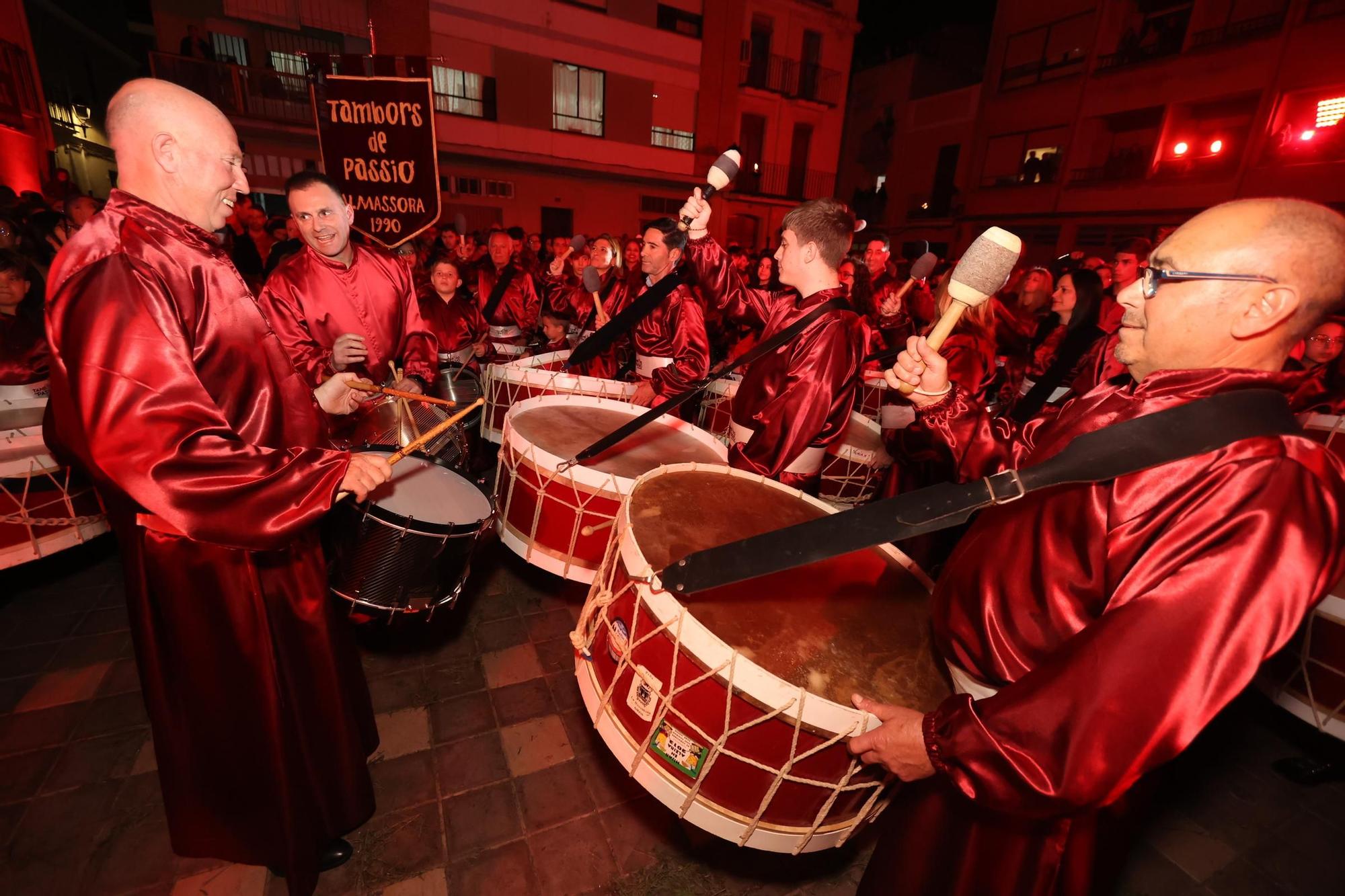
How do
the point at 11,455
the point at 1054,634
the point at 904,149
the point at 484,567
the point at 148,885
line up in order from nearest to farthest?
the point at 1054,634, the point at 148,885, the point at 11,455, the point at 484,567, the point at 904,149

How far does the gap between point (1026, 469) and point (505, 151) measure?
61.2 ft

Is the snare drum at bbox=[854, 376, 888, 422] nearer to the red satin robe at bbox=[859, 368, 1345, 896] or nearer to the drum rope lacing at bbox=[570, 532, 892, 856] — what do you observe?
the red satin robe at bbox=[859, 368, 1345, 896]

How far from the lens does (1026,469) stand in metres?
1.21

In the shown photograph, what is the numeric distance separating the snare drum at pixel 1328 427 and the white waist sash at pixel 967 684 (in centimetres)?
341

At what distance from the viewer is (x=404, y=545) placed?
204 cm

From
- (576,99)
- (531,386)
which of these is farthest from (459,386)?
(576,99)

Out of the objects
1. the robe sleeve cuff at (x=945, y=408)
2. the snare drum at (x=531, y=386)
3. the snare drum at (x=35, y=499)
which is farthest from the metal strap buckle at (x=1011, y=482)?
the snare drum at (x=35, y=499)

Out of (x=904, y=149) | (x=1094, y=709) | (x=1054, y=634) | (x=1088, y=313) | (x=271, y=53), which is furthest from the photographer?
(x=904, y=149)

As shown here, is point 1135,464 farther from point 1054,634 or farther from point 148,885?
point 148,885

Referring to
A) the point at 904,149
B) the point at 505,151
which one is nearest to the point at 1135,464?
the point at 505,151

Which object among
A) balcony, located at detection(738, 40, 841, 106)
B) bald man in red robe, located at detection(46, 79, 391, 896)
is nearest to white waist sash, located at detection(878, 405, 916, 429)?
bald man in red robe, located at detection(46, 79, 391, 896)

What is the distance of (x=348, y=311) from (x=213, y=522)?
8.33 ft

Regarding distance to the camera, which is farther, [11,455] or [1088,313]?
[1088,313]

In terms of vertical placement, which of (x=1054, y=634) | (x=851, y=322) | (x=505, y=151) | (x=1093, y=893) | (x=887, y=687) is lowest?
(x=1093, y=893)
